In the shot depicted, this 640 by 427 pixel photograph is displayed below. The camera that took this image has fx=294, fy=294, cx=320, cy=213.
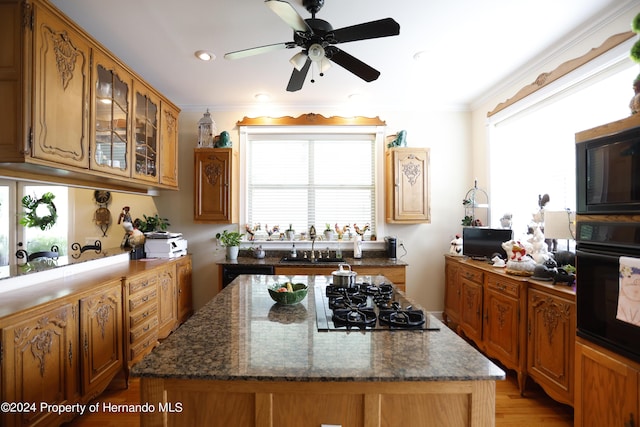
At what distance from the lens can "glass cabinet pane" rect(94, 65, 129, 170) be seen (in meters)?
2.29

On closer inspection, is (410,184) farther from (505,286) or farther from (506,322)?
(506,322)

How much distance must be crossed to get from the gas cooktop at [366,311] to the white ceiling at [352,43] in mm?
1912

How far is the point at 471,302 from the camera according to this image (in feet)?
9.69

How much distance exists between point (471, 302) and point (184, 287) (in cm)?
319

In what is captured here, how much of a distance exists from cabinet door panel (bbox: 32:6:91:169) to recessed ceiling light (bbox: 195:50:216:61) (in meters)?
0.80

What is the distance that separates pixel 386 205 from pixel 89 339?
3151 mm

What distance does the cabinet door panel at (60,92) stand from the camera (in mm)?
1759

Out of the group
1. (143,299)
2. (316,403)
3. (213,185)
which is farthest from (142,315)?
(316,403)

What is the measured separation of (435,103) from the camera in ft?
12.4

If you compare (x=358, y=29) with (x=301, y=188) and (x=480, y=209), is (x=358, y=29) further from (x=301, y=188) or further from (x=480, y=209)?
(x=480, y=209)

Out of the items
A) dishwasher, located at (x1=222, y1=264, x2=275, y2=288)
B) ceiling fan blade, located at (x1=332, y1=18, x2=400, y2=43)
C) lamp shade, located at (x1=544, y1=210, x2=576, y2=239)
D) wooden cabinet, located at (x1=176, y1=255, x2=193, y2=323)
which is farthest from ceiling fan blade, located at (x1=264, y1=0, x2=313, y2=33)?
wooden cabinet, located at (x1=176, y1=255, x2=193, y2=323)

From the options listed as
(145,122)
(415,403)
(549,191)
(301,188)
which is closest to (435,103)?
(549,191)

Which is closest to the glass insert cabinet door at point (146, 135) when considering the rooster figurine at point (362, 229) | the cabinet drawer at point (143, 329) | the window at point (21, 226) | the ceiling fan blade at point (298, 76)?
the window at point (21, 226)

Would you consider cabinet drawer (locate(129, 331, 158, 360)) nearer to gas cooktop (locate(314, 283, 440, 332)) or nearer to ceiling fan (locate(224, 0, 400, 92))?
gas cooktop (locate(314, 283, 440, 332))
